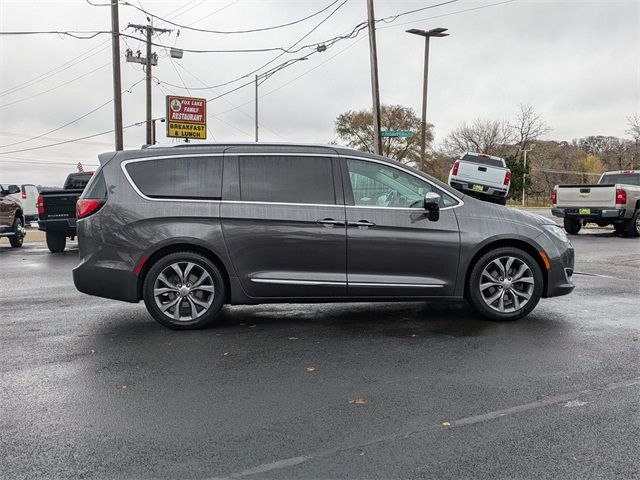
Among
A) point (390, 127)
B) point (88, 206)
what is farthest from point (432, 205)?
point (390, 127)

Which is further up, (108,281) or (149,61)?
(149,61)

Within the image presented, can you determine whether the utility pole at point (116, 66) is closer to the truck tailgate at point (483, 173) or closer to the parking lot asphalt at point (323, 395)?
the truck tailgate at point (483, 173)

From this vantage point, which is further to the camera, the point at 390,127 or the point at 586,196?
the point at 390,127

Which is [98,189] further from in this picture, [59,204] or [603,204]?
[603,204]

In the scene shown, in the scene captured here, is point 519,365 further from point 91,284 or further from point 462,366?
point 91,284

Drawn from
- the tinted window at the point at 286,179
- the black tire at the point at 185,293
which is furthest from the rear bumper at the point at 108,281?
the tinted window at the point at 286,179

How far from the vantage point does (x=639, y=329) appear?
18.3ft

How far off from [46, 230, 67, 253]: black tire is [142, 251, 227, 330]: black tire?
1001 centimetres

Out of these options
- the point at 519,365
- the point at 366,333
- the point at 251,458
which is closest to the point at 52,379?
the point at 251,458

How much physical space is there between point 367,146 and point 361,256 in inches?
2299

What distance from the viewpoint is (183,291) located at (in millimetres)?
5539

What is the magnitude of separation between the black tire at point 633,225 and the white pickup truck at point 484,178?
13.4ft

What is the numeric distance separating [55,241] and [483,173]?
12244mm

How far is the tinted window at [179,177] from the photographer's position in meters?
5.57
